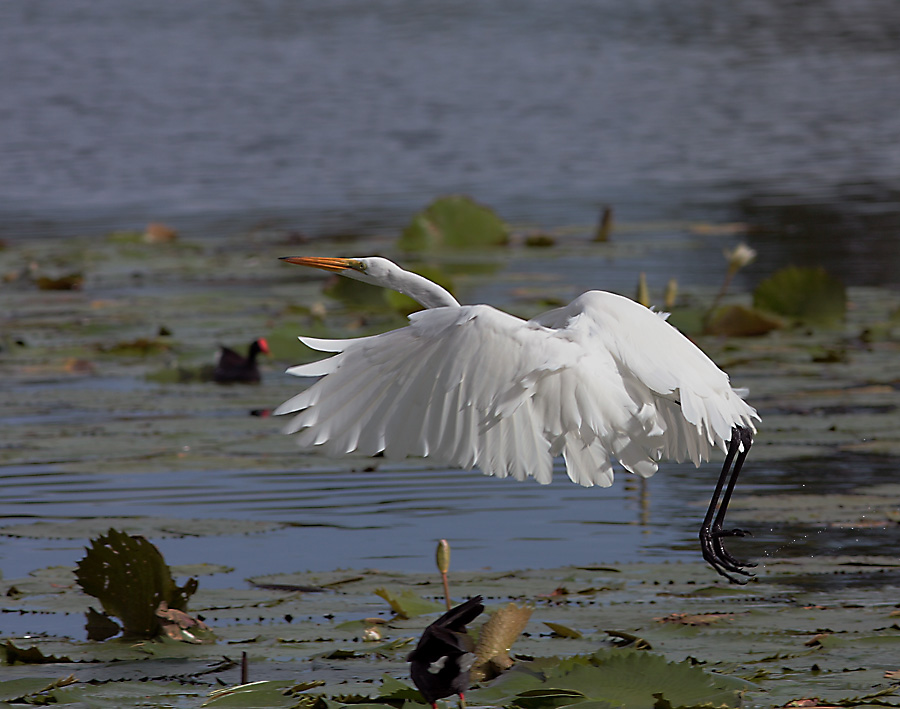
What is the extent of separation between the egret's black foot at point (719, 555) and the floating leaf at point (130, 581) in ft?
4.24

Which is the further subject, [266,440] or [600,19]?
[600,19]

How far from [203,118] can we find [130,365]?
14.4 meters

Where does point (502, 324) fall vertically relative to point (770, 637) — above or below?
above

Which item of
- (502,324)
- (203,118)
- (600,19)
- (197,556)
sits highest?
(600,19)

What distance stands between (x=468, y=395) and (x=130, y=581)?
991 millimetres

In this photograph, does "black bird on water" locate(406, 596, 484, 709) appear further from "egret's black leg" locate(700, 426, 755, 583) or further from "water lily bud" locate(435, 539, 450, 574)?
"egret's black leg" locate(700, 426, 755, 583)

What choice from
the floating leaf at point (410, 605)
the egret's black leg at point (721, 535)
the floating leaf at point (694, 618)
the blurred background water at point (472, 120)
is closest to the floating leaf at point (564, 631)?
the floating leaf at point (694, 618)

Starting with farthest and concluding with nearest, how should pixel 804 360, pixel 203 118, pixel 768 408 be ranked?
pixel 203 118
pixel 804 360
pixel 768 408

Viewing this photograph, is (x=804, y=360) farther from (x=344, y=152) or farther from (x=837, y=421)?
(x=344, y=152)

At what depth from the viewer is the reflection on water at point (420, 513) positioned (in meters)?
4.24

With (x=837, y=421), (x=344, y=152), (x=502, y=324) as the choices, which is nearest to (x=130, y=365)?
(x=837, y=421)

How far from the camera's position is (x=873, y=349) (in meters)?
6.80

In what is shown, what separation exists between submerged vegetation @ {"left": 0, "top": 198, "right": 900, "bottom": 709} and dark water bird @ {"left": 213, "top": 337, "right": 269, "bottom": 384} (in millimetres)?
100

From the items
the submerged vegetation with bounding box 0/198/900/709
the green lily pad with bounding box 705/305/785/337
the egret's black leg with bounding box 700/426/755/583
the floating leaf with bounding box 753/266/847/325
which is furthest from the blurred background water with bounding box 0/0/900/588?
the green lily pad with bounding box 705/305/785/337
